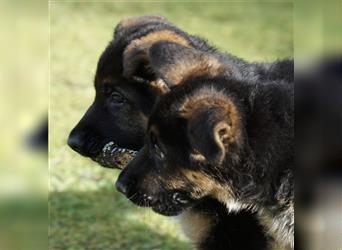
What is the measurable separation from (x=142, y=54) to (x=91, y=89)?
9.47ft

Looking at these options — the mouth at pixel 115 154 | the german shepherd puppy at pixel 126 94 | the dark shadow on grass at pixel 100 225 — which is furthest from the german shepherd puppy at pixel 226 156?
the dark shadow on grass at pixel 100 225

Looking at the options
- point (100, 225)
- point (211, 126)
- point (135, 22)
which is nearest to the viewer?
point (211, 126)

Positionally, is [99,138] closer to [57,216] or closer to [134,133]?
[134,133]

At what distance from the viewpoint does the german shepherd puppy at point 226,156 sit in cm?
354

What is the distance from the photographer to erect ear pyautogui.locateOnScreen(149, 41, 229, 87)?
12.6 ft

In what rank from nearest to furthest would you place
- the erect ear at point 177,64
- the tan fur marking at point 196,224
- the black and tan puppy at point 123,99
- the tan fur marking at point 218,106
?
the tan fur marking at point 218,106 → the erect ear at point 177,64 → the tan fur marking at point 196,224 → the black and tan puppy at point 123,99

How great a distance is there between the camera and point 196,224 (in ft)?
13.1

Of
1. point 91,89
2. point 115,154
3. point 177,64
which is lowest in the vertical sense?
point 91,89

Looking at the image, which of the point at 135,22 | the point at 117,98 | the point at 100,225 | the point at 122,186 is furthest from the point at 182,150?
the point at 100,225

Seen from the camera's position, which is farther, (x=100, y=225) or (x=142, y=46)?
(x=100, y=225)

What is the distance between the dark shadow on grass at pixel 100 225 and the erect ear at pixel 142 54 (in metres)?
1.65

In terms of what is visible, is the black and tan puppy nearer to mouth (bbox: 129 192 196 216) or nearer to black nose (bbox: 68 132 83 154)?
black nose (bbox: 68 132 83 154)

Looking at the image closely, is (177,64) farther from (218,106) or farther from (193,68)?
(218,106)

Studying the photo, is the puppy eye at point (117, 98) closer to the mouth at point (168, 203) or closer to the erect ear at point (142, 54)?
the erect ear at point (142, 54)
